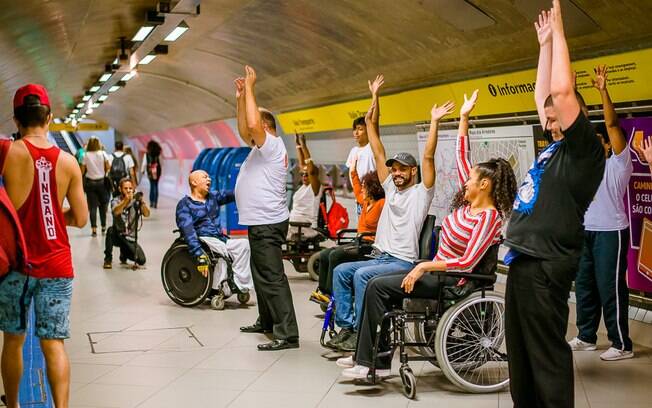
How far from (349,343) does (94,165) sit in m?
9.81

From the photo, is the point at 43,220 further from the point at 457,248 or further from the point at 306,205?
the point at 306,205

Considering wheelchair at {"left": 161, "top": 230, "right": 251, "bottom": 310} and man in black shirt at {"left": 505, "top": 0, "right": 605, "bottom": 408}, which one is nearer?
man in black shirt at {"left": 505, "top": 0, "right": 605, "bottom": 408}

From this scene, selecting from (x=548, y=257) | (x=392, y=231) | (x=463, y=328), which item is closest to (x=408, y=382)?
(x=463, y=328)

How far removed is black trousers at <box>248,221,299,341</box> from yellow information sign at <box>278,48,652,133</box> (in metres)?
2.87

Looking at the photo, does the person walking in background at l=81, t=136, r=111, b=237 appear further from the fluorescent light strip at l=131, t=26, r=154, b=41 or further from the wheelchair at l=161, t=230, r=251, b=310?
the wheelchair at l=161, t=230, r=251, b=310

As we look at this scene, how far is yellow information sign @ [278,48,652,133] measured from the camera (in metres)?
6.36

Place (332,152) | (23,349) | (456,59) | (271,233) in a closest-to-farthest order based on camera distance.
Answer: (23,349)
(271,233)
(456,59)
(332,152)

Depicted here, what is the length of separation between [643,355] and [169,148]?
26223 mm

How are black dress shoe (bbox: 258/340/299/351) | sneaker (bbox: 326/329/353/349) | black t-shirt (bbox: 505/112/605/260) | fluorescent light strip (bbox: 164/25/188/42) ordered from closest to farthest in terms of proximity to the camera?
black t-shirt (bbox: 505/112/605/260) < sneaker (bbox: 326/329/353/349) < black dress shoe (bbox: 258/340/299/351) < fluorescent light strip (bbox: 164/25/188/42)

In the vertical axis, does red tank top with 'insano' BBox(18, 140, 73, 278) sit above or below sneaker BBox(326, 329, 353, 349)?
above

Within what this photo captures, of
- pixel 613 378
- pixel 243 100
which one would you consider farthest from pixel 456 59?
pixel 613 378

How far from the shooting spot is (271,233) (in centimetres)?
640

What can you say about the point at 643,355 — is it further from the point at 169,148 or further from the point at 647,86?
the point at 169,148

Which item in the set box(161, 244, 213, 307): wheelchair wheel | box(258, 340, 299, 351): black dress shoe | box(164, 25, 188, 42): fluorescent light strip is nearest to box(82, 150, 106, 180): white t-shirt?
Answer: box(164, 25, 188, 42): fluorescent light strip
